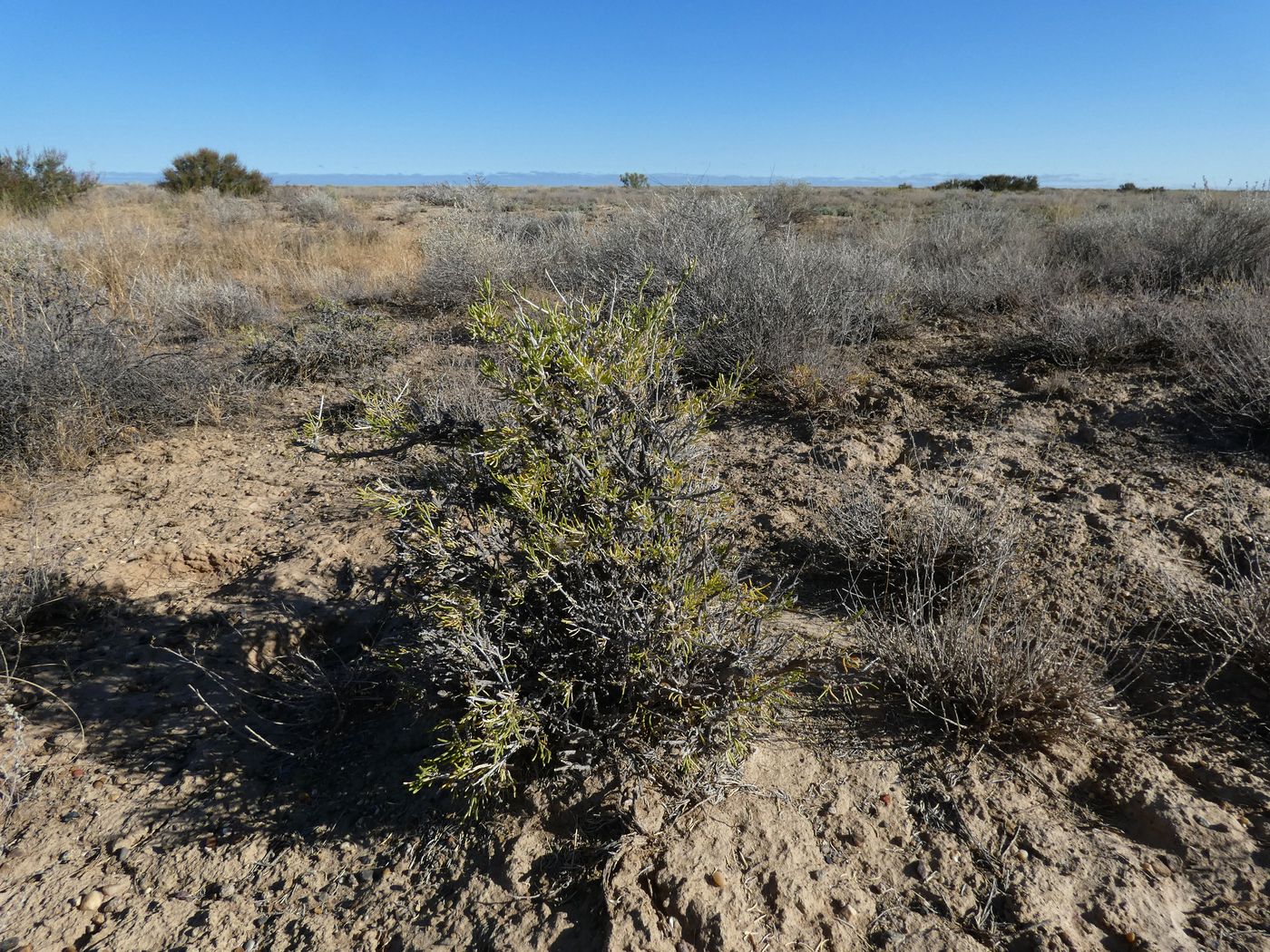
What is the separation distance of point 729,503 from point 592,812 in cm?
94

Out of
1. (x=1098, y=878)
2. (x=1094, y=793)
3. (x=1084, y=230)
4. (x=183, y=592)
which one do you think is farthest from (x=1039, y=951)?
(x=1084, y=230)

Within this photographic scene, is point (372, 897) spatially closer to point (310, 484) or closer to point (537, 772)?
point (537, 772)

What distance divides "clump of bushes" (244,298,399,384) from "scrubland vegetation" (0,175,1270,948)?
0.10ft

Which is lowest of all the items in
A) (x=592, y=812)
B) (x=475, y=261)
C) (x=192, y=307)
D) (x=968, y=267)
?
(x=592, y=812)

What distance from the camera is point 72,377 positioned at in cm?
414

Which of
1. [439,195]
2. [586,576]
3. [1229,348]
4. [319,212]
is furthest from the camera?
[439,195]

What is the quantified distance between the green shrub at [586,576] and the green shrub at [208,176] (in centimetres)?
2001

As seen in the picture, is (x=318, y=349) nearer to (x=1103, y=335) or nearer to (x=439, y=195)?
(x=1103, y=335)

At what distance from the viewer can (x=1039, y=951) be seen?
58.1 inches

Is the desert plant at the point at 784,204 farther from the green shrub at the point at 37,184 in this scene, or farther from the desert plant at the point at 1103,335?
the green shrub at the point at 37,184

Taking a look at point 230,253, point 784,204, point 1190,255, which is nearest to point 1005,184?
point 784,204

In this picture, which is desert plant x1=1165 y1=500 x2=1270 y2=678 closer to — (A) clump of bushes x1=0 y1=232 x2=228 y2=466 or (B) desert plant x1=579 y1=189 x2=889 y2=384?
(B) desert plant x1=579 y1=189 x2=889 y2=384

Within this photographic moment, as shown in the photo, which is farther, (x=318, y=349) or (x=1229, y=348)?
(x=318, y=349)

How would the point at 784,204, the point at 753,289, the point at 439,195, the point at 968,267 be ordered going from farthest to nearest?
the point at 439,195 → the point at 784,204 → the point at 968,267 → the point at 753,289
